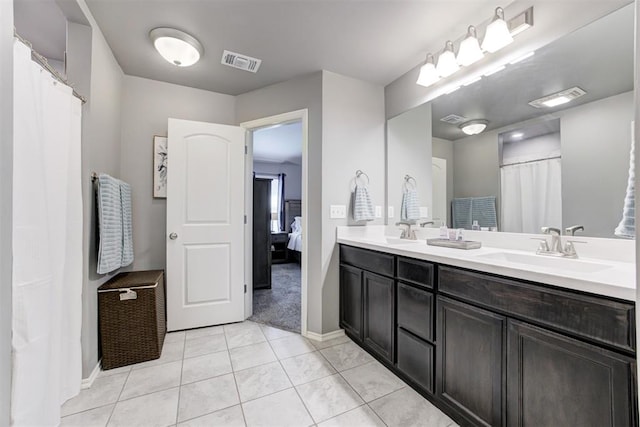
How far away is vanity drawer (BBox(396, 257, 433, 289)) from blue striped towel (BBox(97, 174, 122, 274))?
1.96 metres

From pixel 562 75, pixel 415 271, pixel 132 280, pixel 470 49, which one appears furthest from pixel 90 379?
pixel 562 75

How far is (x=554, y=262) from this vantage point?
1.37 metres

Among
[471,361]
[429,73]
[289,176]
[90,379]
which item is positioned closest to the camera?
→ [471,361]

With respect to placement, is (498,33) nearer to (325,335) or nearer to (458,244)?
(458,244)

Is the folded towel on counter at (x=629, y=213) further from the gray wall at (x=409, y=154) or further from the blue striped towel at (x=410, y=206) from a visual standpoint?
the blue striped towel at (x=410, y=206)

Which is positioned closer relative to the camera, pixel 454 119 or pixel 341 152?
pixel 454 119

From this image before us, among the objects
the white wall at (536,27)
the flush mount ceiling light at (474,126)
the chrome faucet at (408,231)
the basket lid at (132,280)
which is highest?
the white wall at (536,27)

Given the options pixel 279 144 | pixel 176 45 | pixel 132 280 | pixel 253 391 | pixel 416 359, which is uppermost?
pixel 279 144

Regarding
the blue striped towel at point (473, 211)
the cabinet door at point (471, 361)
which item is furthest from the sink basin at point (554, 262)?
the cabinet door at point (471, 361)

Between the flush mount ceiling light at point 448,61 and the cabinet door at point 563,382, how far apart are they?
5.52ft

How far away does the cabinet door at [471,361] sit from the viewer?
119 centimetres

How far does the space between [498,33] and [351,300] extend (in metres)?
2.09

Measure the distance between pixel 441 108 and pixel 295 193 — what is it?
491 cm

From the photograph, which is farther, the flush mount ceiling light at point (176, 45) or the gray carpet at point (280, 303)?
the gray carpet at point (280, 303)
